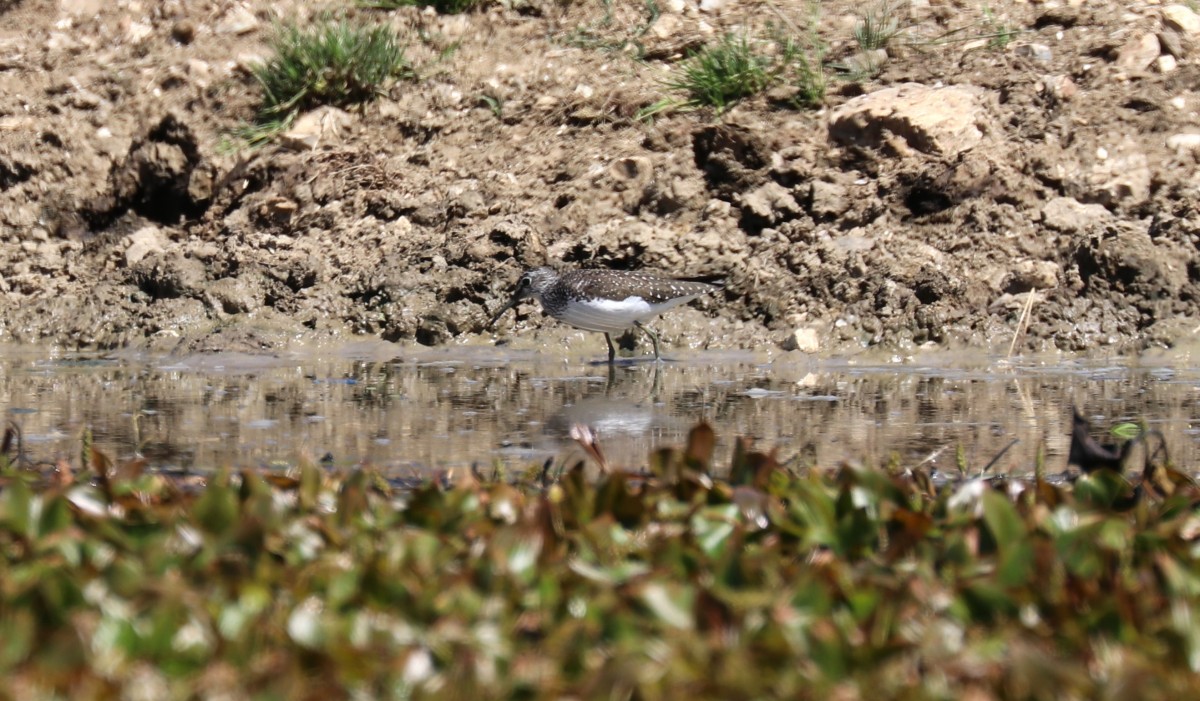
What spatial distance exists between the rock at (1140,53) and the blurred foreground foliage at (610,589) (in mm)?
6086

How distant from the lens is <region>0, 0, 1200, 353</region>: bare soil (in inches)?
351

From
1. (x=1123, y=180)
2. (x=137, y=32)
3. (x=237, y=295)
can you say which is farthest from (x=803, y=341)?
(x=137, y=32)

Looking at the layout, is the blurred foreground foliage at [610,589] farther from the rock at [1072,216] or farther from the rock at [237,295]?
the rock at [237,295]

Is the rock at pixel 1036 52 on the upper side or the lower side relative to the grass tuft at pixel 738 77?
upper

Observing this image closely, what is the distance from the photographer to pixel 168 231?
10172 millimetres

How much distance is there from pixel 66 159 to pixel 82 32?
1.55m

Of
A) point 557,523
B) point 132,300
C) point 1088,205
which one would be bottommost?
point 132,300

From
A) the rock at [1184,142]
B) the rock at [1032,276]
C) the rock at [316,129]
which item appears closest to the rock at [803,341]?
the rock at [1032,276]

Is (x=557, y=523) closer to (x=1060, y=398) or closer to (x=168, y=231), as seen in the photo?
(x=1060, y=398)

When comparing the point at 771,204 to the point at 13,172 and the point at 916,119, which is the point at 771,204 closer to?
the point at 916,119

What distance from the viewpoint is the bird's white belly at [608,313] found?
8.52 metres

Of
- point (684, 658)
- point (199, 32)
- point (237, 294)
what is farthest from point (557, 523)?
point (199, 32)

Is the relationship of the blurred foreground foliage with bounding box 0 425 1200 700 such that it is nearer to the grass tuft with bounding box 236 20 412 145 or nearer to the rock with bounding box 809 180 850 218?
the rock with bounding box 809 180 850 218

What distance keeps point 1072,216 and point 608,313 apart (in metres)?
2.81
